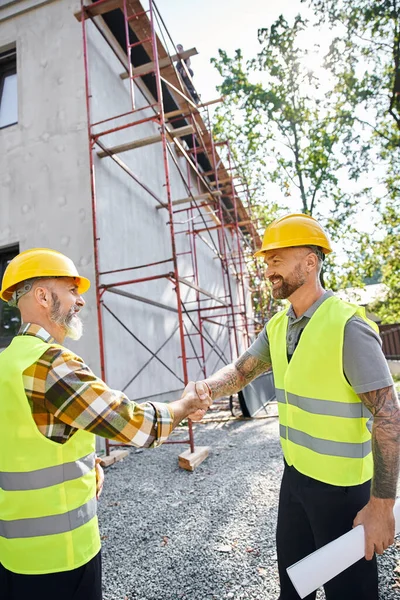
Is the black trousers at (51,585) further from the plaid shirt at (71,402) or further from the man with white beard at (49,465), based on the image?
the plaid shirt at (71,402)

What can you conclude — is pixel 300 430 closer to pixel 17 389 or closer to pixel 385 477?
pixel 385 477

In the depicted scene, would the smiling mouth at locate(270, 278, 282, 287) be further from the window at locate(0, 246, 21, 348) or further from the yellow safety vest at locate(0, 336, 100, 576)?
the window at locate(0, 246, 21, 348)

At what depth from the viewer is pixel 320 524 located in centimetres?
161

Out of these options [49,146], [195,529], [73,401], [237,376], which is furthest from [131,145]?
[73,401]

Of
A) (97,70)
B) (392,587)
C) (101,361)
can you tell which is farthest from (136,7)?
(392,587)

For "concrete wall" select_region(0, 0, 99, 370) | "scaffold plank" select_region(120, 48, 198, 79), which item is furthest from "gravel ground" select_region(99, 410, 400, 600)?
"scaffold plank" select_region(120, 48, 198, 79)

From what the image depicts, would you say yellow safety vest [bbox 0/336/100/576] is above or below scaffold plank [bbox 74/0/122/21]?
below

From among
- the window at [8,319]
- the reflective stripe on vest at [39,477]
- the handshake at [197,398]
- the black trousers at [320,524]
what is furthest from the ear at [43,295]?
the window at [8,319]

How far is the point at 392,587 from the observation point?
2.38m

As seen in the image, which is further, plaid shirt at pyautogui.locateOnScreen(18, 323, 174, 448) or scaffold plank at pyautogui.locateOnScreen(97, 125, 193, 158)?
scaffold plank at pyautogui.locateOnScreen(97, 125, 193, 158)

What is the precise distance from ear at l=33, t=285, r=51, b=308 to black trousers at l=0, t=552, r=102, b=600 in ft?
3.47

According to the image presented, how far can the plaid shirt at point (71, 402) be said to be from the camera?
1392 mm

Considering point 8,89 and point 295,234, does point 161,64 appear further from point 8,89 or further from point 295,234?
point 295,234

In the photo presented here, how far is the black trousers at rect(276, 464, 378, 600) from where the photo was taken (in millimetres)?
1521
